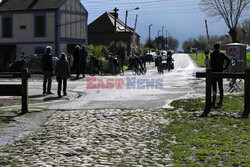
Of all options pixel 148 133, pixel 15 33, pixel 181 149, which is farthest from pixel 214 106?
pixel 15 33

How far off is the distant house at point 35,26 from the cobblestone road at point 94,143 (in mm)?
32238

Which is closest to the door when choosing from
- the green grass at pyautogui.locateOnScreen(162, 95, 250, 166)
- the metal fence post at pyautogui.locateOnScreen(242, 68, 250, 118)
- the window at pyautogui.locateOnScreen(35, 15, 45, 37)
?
the window at pyautogui.locateOnScreen(35, 15, 45, 37)

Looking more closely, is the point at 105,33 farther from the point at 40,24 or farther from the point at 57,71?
the point at 57,71

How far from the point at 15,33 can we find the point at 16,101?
99.2ft

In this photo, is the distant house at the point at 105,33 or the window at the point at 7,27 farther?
the distant house at the point at 105,33

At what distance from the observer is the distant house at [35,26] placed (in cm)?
4112

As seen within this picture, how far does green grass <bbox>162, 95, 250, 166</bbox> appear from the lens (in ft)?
18.8

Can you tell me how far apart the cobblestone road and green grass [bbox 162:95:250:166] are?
27 centimetres

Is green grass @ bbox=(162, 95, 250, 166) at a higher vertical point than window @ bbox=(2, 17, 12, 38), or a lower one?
lower

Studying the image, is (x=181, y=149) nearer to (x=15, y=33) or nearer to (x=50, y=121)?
(x=50, y=121)
